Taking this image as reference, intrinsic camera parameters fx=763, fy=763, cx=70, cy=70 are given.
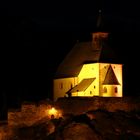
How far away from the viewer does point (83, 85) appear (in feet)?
236

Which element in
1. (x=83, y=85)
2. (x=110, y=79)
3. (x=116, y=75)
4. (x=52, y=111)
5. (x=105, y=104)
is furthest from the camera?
(x=116, y=75)

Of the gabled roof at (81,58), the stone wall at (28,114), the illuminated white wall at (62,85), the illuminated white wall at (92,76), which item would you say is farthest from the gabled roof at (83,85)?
the stone wall at (28,114)

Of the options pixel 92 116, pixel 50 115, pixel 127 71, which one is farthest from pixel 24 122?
pixel 127 71

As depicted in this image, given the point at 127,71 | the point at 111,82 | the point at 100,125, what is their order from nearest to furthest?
the point at 100,125, the point at 111,82, the point at 127,71

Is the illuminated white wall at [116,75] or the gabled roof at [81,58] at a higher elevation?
the gabled roof at [81,58]

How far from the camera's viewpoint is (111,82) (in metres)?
70.9

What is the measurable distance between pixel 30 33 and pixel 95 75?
10025mm

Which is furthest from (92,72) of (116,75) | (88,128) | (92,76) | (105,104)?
(88,128)

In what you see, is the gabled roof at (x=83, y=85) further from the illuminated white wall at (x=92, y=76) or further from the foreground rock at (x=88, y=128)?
the foreground rock at (x=88, y=128)

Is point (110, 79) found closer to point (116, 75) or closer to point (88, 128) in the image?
point (116, 75)

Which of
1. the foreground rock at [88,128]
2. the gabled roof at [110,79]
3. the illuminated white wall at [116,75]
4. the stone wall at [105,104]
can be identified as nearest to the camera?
the foreground rock at [88,128]

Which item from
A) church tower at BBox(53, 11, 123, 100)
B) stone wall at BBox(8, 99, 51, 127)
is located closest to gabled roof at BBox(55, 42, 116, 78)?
church tower at BBox(53, 11, 123, 100)

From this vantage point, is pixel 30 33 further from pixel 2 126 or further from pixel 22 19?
pixel 2 126

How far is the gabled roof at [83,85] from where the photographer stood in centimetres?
7125
